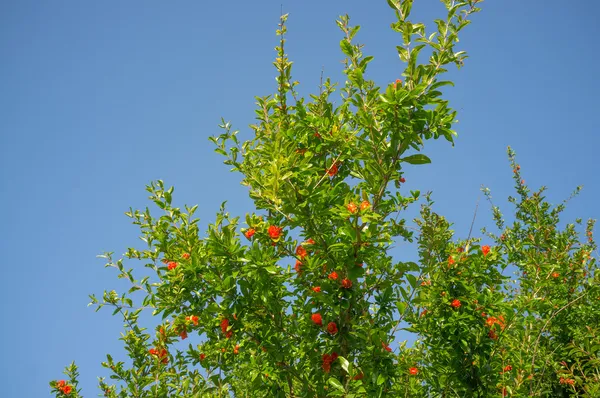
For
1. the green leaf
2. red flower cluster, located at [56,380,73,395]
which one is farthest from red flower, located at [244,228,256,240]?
red flower cluster, located at [56,380,73,395]

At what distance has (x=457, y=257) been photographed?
13.3 feet

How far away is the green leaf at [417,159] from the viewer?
304 cm

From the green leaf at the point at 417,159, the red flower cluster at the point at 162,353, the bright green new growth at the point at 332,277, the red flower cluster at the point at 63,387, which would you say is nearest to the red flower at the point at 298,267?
the bright green new growth at the point at 332,277

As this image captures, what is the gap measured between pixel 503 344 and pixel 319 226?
2328 mm

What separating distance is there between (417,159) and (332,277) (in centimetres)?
99

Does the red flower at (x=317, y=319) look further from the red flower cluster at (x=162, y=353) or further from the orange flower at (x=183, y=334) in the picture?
the red flower cluster at (x=162, y=353)

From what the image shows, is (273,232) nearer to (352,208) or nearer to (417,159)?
(352,208)

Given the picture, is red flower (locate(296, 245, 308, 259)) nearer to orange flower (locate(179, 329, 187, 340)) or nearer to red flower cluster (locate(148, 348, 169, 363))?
orange flower (locate(179, 329, 187, 340))

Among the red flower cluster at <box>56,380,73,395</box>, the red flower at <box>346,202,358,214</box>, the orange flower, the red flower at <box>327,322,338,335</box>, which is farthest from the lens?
the red flower cluster at <box>56,380,73,395</box>

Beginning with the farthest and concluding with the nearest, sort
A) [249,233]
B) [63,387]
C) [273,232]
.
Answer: [63,387]
[249,233]
[273,232]

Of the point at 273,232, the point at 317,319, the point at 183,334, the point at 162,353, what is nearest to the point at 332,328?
the point at 317,319

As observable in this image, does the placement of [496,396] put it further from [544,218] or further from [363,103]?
[544,218]

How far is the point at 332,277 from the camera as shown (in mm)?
2967

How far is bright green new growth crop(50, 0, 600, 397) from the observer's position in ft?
9.71
